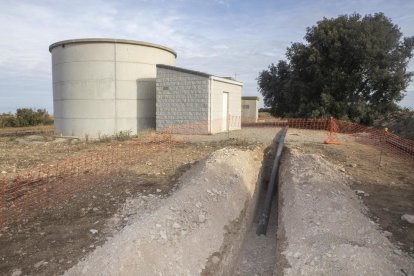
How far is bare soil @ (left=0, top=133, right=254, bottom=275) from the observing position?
4875 millimetres

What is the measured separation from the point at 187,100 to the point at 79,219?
11445 mm

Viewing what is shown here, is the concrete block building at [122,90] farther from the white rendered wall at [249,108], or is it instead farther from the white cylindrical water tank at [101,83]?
the white rendered wall at [249,108]

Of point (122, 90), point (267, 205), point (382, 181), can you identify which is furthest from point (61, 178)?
point (122, 90)

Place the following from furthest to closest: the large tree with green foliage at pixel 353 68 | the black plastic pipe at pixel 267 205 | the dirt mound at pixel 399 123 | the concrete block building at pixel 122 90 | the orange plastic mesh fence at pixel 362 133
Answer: the large tree with green foliage at pixel 353 68 → the concrete block building at pixel 122 90 → the dirt mound at pixel 399 123 → the orange plastic mesh fence at pixel 362 133 → the black plastic pipe at pixel 267 205

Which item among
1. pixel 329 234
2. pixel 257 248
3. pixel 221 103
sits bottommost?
pixel 257 248

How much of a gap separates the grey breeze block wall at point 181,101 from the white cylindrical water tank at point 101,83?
1.18 meters

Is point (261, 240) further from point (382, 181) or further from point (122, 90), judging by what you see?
point (122, 90)

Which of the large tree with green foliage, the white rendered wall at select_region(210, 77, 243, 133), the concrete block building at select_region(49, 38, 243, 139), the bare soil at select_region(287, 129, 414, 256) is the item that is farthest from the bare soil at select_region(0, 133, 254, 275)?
the large tree with green foliage

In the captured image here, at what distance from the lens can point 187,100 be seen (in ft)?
56.5

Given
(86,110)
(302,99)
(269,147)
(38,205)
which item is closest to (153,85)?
(86,110)

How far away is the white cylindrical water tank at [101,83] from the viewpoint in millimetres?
17078

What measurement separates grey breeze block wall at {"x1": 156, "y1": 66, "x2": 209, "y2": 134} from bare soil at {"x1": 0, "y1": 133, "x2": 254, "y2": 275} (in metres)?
5.70

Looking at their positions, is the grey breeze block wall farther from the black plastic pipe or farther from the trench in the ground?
the trench in the ground

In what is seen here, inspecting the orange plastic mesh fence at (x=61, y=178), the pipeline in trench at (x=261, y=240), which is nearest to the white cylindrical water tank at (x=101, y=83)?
the orange plastic mesh fence at (x=61, y=178)
